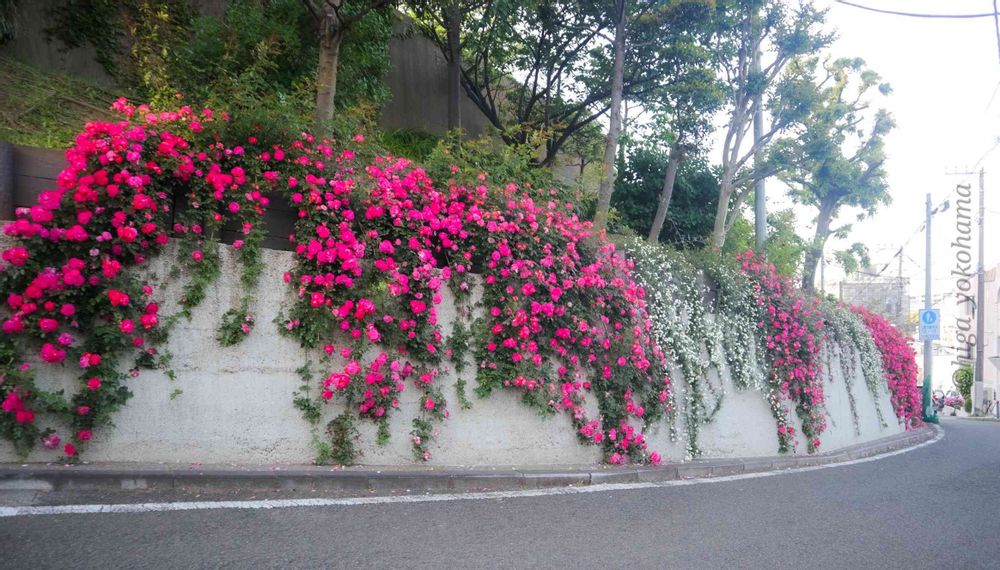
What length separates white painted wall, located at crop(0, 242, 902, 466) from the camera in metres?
5.08

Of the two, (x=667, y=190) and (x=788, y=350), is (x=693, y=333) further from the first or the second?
(x=667, y=190)

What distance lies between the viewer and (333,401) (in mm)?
5789

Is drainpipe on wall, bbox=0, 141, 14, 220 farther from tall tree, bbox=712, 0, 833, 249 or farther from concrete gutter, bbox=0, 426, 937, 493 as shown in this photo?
tall tree, bbox=712, 0, 833, 249

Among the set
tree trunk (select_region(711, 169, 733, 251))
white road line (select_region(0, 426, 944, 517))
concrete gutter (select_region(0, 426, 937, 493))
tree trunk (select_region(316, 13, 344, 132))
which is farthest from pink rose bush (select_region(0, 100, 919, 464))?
tree trunk (select_region(711, 169, 733, 251))

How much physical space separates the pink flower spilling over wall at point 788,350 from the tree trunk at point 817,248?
5161mm

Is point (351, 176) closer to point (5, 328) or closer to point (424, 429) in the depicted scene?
point (424, 429)

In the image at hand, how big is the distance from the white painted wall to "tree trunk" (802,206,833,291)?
41.4 feet

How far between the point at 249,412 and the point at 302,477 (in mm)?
823

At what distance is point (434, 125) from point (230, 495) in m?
11.4

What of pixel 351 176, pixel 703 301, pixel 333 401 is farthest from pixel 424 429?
pixel 703 301

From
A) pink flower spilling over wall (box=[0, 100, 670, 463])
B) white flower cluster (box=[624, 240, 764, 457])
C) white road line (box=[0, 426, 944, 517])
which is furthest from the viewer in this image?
white flower cluster (box=[624, 240, 764, 457])

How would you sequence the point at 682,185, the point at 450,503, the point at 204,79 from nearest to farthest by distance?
the point at 450,503 < the point at 204,79 < the point at 682,185

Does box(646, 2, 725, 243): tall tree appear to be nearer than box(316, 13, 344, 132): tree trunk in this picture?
No

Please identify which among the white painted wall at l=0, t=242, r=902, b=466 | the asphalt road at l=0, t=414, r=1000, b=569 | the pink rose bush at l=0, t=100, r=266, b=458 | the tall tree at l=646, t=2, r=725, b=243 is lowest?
the asphalt road at l=0, t=414, r=1000, b=569
